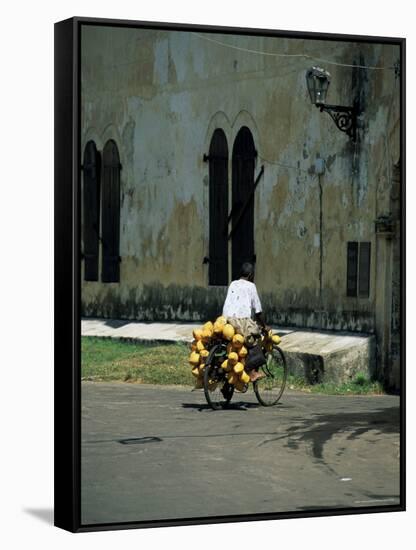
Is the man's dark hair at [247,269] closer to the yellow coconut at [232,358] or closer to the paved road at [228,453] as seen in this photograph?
the yellow coconut at [232,358]

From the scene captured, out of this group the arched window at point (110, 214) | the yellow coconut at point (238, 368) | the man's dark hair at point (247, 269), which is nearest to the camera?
the arched window at point (110, 214)

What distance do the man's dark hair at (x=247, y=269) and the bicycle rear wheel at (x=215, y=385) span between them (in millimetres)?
613

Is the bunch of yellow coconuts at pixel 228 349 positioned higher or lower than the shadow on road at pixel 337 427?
higher

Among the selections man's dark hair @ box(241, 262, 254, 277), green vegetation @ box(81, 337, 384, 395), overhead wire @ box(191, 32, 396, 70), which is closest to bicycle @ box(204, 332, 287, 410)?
green vegetation @ box(81, 337, 384, 395)

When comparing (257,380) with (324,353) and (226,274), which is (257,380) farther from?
(226,274)

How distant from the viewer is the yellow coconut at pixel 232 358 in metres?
13.0

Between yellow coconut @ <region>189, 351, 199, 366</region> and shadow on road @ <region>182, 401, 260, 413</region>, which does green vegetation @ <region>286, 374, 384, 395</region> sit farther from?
yellow coconut @ <region>189, 351, 199, 366</region>

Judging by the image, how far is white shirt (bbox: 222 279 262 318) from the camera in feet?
41.8

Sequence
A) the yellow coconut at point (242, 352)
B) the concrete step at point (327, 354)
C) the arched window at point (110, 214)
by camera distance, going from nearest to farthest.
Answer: the arched window at point (110, 214), the yellow coconut at point (242, 352), the concrete step at point (327, 354)

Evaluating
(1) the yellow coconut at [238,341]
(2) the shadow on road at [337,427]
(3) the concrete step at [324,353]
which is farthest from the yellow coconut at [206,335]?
(2) the shadow on road at [337,427]

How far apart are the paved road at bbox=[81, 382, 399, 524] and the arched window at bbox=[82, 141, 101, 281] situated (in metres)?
0.82

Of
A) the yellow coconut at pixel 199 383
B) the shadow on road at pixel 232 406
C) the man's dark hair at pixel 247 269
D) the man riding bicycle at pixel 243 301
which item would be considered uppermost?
the man's dark hair at pixel 247 269

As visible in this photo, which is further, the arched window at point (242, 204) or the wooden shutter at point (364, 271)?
the wooden shutter at point (364, 271)

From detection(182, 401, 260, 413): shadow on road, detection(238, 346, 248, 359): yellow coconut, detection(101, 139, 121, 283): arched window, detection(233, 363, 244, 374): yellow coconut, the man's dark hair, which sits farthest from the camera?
detection(238, 346, 248, 359): yellow coconut
